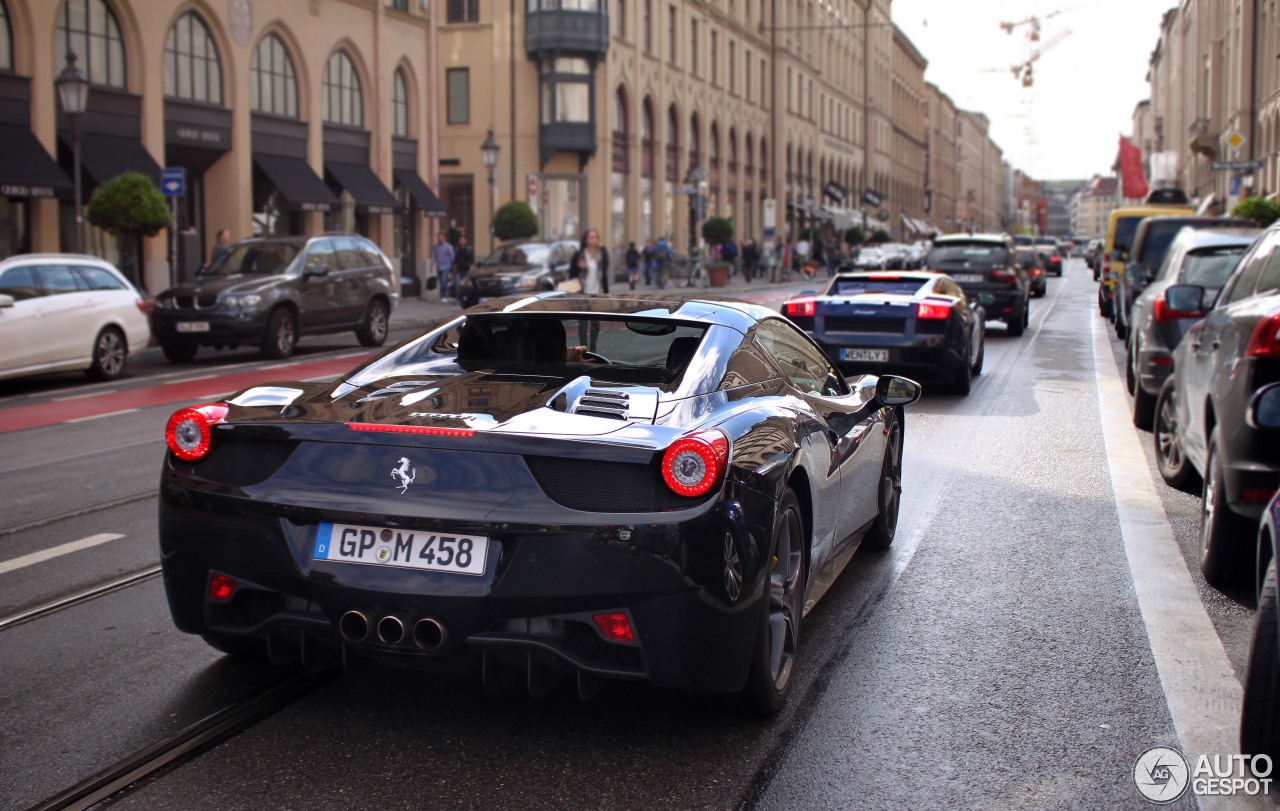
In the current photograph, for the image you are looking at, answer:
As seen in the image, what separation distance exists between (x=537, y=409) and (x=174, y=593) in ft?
4.11

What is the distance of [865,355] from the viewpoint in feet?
45.2


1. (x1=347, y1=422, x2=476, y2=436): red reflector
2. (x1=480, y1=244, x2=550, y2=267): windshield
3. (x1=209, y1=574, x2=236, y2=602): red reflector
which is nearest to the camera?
(x1=347, y1=422, x2=476, y2=436): red reflector

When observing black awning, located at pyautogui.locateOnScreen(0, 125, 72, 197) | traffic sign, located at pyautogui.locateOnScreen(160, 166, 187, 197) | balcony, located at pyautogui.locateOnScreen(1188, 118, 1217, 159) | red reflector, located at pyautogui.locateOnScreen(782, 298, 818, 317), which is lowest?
red reflector, located at pyautogui.locateOnScreen(782, 298, 818, 317)

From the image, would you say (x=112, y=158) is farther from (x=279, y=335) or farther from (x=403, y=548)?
(x=403, y=548)

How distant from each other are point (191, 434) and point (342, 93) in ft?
113

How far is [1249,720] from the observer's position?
3842 mm

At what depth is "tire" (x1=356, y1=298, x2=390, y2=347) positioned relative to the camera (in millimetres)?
21750

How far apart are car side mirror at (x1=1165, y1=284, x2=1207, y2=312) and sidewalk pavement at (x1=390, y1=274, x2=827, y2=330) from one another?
4.12 metres

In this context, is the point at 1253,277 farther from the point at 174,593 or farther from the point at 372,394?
the point at 174,593

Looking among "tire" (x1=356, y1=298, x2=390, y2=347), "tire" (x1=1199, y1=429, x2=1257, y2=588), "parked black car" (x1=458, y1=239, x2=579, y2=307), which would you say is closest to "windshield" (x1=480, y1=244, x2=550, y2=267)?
"parked black car" (x1=458, y1=239, x2=579, y2=307)

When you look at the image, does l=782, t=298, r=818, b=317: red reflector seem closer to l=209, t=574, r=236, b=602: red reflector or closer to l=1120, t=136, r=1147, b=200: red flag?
l=209, t=574, r=236, b=602: red reflector

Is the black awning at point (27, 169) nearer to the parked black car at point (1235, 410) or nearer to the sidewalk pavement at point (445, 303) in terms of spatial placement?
the sidewalk pavement at point (445, 303)

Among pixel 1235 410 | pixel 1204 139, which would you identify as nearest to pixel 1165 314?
pixel 1235 410

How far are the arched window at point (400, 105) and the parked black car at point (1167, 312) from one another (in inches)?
1144
